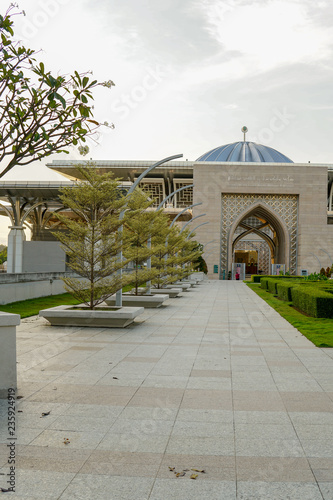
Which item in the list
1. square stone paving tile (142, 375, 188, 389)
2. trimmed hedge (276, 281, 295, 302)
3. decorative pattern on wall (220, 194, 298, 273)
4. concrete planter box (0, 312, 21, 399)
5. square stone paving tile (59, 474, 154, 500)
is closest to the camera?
square stone paving tile (59, 474, 154, 500)

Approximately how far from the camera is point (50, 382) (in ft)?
21.0

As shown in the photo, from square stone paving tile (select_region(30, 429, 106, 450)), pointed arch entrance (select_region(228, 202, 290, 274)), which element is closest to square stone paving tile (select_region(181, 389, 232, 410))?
square stone paving tile (select_region(30, 429, 106, 450))

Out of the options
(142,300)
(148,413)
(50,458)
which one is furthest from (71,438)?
(142,300)

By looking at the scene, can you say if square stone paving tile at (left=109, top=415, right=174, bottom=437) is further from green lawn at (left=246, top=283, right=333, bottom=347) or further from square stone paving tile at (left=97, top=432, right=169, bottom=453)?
green lawn at (left=246, top=283, right=333, bottom=347)

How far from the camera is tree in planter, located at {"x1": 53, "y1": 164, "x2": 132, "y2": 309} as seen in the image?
12094 mm

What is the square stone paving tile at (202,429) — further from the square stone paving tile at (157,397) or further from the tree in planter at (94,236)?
the tree in planter at (94,236)

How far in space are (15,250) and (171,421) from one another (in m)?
28.0

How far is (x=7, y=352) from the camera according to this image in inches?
222

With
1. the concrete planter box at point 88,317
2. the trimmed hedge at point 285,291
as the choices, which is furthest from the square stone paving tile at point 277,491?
the trimmed hedge at point 285,291

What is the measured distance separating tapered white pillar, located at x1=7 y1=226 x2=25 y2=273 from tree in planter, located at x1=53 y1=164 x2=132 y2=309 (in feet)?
59.4

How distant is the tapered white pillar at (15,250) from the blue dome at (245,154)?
125ft

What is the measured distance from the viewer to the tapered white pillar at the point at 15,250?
29.7m

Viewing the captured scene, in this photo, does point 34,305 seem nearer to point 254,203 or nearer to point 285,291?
point 285,291

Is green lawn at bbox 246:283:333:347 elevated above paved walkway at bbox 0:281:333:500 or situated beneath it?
situated beneath
